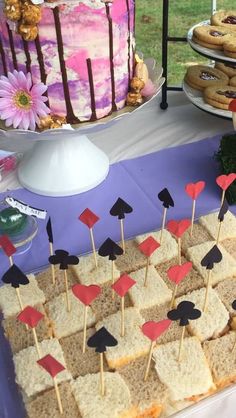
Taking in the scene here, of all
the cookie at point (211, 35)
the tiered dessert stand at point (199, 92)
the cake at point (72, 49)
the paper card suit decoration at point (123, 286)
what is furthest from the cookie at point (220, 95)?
the paper card suit decoration at point (123, 286)

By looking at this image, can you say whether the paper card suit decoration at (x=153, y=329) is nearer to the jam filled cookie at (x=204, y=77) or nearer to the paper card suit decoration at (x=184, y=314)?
the paper card suit decoration at (x=184, y=314)

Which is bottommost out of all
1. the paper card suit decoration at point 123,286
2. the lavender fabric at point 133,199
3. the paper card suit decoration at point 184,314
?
the lavender fabric at point 133,199

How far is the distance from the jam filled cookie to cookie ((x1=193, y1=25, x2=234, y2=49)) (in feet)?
0.42

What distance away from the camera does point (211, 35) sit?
4.45ft

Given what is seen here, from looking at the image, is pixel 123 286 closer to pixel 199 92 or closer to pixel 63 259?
pixel 63 259

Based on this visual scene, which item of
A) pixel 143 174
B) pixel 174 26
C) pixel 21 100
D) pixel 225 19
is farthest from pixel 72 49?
pixel 174 26

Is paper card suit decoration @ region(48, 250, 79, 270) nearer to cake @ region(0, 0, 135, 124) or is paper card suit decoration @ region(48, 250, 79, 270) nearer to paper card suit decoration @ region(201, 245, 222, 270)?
paper card suit decoration @ region(201, 245, 222, 270)

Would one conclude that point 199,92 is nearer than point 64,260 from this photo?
No

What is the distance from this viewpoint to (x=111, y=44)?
1074 millimetres

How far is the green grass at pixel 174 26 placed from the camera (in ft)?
8.94

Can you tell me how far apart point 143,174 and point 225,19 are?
1.68 feet

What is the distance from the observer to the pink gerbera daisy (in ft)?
3.46

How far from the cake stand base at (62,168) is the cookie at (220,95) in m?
0.37

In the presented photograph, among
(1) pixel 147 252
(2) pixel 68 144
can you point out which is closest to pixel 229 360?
(1) pixel 147 252
